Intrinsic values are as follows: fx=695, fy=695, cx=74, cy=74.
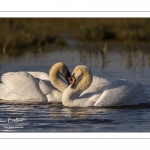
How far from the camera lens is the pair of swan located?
14406 millimetres

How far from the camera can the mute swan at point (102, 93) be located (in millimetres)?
14320

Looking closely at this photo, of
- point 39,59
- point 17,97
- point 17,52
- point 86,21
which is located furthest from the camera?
point 86,21

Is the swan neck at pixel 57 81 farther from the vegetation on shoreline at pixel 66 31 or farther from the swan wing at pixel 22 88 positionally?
the vegetation on shoreline at pixel 66 31

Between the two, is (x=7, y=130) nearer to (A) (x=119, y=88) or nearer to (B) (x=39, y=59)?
(A) (x=119, y=88)

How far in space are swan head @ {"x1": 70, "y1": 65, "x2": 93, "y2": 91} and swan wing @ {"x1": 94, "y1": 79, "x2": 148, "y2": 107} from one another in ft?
1.67

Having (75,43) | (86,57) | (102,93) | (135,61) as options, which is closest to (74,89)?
(102,93)

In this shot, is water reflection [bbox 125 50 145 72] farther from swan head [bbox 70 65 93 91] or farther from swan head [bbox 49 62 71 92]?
swan head [bbox 70 65 93 91]

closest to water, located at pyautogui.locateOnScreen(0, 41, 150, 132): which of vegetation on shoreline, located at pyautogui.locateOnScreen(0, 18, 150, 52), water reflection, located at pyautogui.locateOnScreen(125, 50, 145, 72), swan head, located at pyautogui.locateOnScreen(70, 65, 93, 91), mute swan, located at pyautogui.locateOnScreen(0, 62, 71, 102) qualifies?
water reflection, located at pyautogui.locateOnScreen(125, 50, 145, 72)

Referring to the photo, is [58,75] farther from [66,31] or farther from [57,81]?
[66,31]

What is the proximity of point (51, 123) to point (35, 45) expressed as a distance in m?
12.1

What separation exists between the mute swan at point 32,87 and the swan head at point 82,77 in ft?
2.49

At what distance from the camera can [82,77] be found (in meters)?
14.8

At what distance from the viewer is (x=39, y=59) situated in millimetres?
21516
